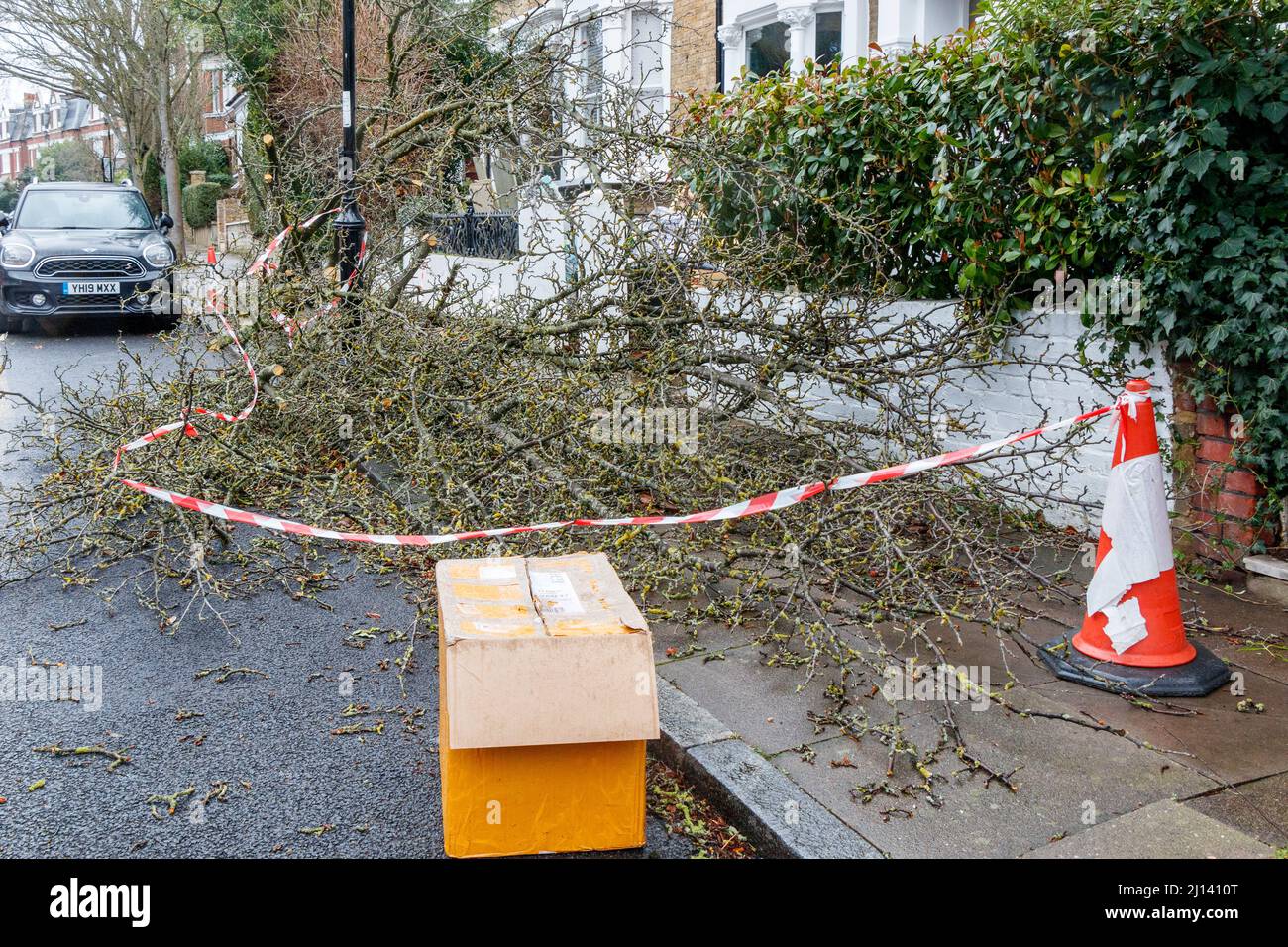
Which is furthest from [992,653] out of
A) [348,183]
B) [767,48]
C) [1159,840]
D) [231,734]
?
[767,48]

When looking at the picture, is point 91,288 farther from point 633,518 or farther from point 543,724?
point 543,724

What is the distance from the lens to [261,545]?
6.27 meters

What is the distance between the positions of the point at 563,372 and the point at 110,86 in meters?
32.8

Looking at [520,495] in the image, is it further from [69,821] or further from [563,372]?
[69,821]

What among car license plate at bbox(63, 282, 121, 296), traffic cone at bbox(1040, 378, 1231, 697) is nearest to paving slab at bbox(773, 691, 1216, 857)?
traffic cone at bbox(1040, 378, 1231, 697)

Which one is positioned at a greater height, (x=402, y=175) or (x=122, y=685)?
(x=402, y=175)

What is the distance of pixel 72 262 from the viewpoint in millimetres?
15375

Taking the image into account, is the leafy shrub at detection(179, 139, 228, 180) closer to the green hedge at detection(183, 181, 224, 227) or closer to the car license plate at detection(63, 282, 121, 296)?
the green hedge at detection(183, 181, 224, 227)

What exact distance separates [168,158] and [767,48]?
22.9m

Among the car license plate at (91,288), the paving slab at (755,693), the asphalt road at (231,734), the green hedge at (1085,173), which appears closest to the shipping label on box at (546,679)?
the asphalt road at (231,734)

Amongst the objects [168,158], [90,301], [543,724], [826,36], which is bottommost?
[543,724]

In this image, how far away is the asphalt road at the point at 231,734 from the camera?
11.3ft

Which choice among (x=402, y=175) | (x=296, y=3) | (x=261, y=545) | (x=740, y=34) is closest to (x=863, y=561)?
(x=261, y=545)
